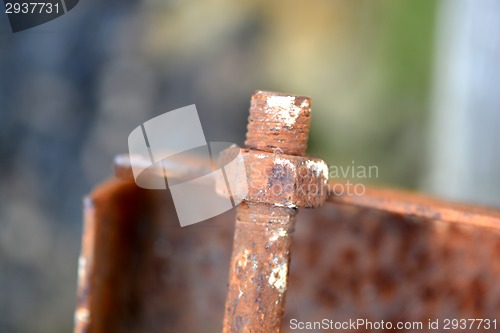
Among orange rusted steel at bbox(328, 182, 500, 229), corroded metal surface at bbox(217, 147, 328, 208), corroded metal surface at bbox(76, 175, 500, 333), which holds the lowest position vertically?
corroded metal surface at bbox(76, 175, 500, 333)

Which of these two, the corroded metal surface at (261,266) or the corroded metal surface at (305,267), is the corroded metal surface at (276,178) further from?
the corroded metal surface at (305,267)

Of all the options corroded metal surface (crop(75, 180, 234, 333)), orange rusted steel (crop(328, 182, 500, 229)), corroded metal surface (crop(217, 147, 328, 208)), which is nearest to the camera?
corroded metal surface (crop(217, 147, 328, 208))

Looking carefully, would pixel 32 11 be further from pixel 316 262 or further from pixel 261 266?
pixel 261 266

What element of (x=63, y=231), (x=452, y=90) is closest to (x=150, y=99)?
(x=63, y=231)

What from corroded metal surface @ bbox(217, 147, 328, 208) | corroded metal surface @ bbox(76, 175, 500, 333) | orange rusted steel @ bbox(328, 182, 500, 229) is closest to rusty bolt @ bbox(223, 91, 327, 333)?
corroded metal surface @ bbox(217, 147, 328, 208)

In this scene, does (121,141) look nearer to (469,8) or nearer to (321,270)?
(321,270)

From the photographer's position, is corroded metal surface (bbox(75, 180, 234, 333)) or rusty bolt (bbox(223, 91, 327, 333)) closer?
rusty bolt (bbox(223, 91, 327, 333))

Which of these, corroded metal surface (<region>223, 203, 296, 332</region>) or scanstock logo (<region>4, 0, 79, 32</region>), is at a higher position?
scanstock logo (<region>4, 0, 79, 32</region>)

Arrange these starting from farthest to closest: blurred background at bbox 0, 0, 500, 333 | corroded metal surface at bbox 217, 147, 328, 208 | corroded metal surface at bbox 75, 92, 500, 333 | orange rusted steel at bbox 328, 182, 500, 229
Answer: blurred background at bbox 0, 0, 500, 333 → corroded metal surface at bbox 75, 92, 500, 333 → orange rusted steel at bbox 328, 182, 500, 229 → corroded metal surface at bbox 217, 147, 328, 208

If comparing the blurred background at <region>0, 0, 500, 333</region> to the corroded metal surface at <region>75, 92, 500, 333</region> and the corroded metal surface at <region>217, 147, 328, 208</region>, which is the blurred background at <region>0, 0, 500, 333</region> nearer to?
the corroded metal surface at <region>75, 92, 500, 333</region>
